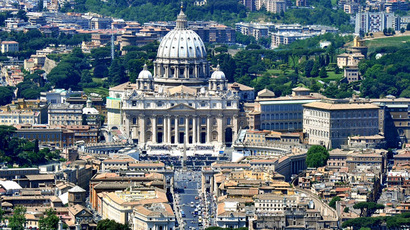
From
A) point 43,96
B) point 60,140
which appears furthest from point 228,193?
point 43,96

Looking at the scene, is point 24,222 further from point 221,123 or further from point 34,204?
point 221,123

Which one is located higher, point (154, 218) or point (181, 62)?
point (181, 62)

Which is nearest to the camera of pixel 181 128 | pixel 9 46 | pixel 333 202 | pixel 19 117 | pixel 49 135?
pixel 333 202

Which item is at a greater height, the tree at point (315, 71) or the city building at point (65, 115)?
the tree at point (315, 71)

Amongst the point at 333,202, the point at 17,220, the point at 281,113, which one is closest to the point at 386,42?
the point at 281,113

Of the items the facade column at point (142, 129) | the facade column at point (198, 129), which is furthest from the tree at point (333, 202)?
the facade column at point (142, 129)

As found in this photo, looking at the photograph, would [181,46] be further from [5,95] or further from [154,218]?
[154,218]

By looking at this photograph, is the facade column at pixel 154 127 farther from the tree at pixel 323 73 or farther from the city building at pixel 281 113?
the tree at pixel 323 73
